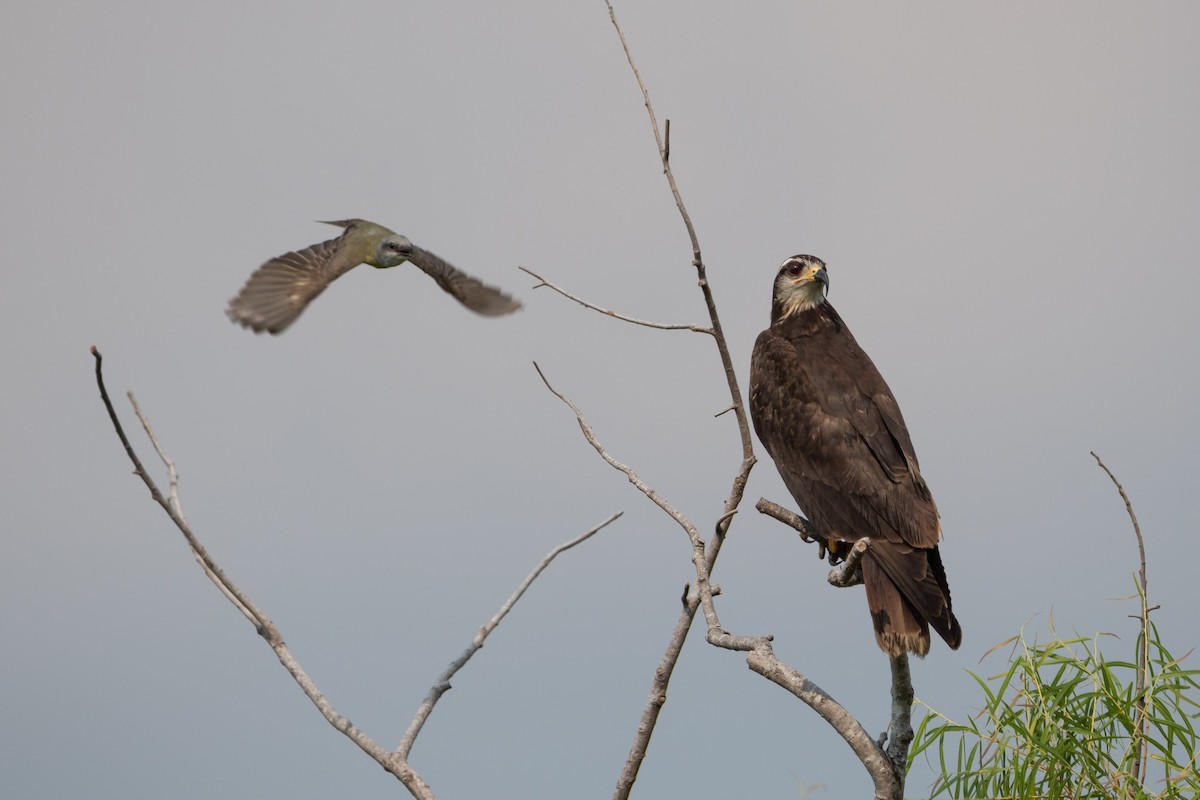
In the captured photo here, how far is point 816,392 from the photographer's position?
568 centimetres

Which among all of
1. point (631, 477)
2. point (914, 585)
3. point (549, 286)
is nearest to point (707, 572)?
point (631, 477)

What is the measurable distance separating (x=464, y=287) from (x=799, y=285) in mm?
1793

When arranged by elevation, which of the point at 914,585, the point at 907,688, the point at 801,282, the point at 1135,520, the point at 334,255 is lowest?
the point at 907,688

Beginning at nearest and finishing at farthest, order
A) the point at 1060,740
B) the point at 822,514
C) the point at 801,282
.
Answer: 1. the point at 1060,740
2. the point at 822,514
3. the point at 801,282

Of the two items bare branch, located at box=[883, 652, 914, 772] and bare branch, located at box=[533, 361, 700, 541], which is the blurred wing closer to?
bare branch, located at box=[533, 361, 700, 541]

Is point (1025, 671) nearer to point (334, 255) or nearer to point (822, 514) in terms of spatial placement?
point (822, 514)

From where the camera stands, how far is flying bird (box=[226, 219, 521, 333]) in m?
4.80

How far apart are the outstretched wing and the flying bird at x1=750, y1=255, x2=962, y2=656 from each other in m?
2.11

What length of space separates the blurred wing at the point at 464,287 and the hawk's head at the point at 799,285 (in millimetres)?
1560

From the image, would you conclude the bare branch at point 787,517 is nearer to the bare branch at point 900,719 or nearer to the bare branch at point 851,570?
the bare branch at point 851,570

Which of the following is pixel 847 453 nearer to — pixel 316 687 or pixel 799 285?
pixel 799 285

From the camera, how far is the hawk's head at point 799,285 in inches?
241

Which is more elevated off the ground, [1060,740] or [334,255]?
[334,255]

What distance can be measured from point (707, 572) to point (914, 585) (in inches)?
33.6
